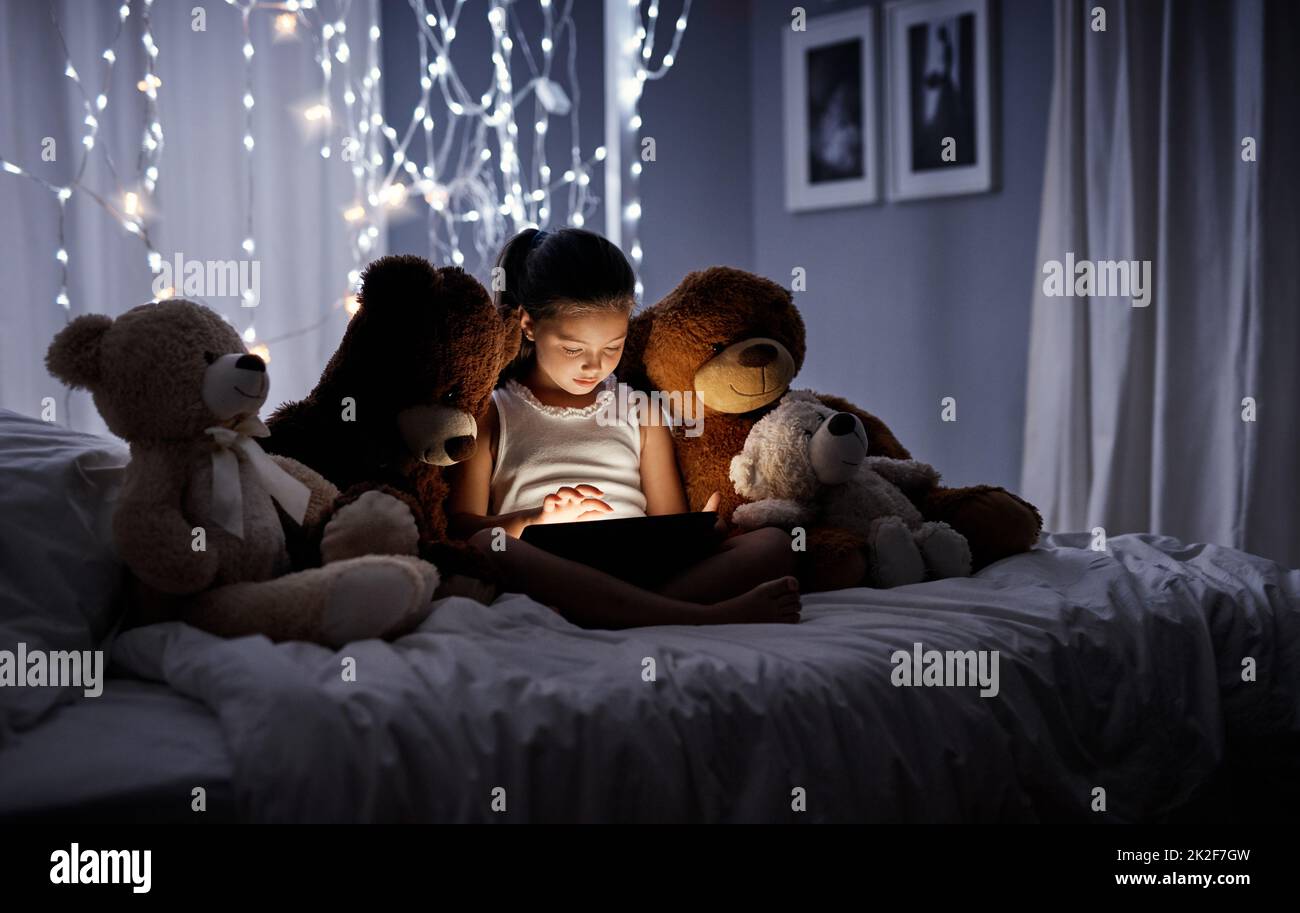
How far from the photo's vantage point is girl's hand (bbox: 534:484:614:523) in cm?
169

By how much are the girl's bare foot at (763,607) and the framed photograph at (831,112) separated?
89.5 inches

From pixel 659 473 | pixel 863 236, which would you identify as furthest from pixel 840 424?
pixel 863 236

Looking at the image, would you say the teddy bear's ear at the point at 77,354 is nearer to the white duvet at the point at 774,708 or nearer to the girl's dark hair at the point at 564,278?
the white duvet at the point at 774,708

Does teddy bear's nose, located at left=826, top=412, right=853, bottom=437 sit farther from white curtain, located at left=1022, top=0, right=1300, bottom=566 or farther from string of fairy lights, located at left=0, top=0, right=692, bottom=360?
string of fairy lights, located at left=0, top=0, right=692, bottom=360

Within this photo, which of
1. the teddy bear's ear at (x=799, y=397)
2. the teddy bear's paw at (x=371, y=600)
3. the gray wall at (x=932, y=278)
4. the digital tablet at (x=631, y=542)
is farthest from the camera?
the gray wall at (x=932, y=278)

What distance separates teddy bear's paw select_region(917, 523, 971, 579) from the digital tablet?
0.38 m

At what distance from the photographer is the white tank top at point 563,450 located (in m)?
1.78

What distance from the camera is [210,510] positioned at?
1.25 metres

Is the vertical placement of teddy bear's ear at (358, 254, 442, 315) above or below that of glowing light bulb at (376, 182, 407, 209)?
below

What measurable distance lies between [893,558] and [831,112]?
2.27 meters

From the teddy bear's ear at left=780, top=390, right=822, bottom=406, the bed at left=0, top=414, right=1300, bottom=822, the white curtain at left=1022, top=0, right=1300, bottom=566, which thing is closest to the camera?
the bed at left=0, top=414, right=1300, bottom=822

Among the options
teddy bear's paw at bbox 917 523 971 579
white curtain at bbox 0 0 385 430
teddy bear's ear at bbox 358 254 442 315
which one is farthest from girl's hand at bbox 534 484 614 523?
white curtain at bbox 0 0 385 430

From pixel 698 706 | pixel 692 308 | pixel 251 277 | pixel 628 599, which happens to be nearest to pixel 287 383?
pixel 251 277

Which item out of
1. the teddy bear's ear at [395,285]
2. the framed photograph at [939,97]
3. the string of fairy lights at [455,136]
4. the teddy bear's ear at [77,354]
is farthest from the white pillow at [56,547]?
the framed photograph at [939,97]
